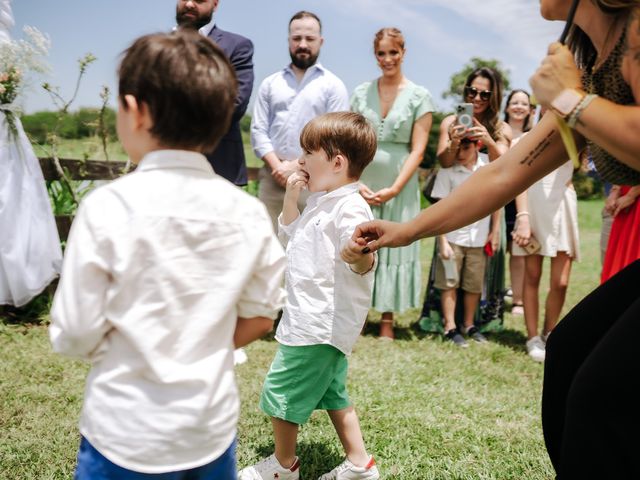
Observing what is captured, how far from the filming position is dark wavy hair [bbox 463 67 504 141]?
5.39m

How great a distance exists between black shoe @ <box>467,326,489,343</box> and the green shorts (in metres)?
3.24

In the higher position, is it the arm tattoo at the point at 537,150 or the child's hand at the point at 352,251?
the arm tattoo at the point at 537,150

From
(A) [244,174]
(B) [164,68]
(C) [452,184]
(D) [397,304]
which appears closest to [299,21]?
(A) [244,174]

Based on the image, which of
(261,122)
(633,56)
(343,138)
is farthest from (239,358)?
(633,56)

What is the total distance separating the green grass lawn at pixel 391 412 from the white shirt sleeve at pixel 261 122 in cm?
163

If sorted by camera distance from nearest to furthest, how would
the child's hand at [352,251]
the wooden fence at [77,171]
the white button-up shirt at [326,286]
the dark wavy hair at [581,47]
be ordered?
the dark wavy hair at [581,47] < the child's hand at [352,251] < the white button-up shirt at [326,286] < the wooden fence at [77,171]

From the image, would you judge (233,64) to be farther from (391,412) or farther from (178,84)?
(178,84)

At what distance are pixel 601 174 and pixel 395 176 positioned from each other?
340 centimetres

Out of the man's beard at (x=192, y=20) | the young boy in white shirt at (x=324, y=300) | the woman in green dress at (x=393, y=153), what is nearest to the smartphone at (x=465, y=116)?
the woman in green dress at (x=393, y=153)

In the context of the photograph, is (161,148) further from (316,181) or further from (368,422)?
(368,422)

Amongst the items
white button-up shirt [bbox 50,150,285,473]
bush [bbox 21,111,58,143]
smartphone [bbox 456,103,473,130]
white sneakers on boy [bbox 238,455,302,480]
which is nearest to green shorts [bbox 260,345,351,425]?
white sneakers on boy [bbox 238,455,302,480]

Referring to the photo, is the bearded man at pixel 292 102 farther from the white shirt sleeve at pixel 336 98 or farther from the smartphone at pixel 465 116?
the smartphone at pixel 465 116

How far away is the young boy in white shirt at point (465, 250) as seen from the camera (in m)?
5.47

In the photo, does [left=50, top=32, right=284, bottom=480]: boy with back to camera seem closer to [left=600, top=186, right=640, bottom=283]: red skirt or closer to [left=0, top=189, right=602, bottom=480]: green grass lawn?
[left=0, top=189, right=602, bottom=480]: green grass lawn
